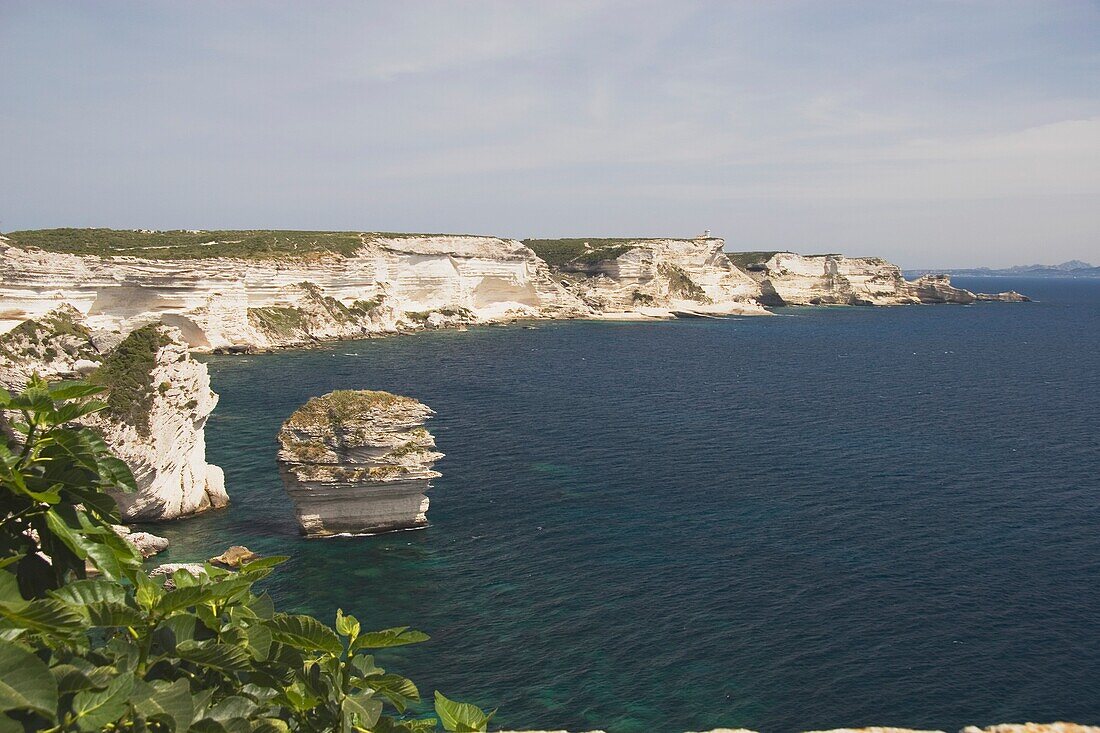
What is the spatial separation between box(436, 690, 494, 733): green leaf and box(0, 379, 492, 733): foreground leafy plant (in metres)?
0.01

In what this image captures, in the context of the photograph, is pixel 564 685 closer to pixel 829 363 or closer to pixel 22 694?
pixel 22 694

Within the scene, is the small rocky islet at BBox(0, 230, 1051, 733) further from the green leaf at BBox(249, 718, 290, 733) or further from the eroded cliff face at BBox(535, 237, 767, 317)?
the green leaf at BBox(249, 718, 290, 733)

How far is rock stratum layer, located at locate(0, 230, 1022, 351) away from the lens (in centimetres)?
8350

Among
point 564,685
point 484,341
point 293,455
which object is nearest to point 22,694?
point 564,685

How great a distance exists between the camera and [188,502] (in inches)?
1470

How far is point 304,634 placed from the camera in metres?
6.37

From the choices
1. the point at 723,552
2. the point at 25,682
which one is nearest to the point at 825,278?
the point at 723,552

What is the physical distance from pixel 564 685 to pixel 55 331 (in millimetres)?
65082

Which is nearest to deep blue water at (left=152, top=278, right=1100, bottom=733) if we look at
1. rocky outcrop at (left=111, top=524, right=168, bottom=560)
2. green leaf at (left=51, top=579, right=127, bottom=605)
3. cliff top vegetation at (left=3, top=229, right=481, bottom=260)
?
rocky outcrop at (left=111, top=524, right=168, bottom=560)

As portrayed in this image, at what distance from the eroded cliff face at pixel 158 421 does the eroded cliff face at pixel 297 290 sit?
4619 cm

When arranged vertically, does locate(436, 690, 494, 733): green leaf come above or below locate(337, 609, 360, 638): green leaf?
below

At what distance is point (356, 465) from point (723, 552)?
16.8 m

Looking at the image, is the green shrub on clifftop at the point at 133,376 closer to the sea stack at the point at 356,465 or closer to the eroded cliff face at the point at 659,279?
the sea stack at the point at 356,465

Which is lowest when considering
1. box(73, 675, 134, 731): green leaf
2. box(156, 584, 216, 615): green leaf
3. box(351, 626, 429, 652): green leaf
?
box(351, 626, 429, 652): green leaf
